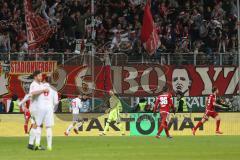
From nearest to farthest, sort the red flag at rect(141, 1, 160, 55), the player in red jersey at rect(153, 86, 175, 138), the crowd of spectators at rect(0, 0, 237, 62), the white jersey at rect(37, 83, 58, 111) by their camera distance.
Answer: the white jersey at rect(37, 83, 58, 111) → the player in red jersey at rect(153, 86, 175, 138) → the red flag at rect(141, 1, 160, 55) → the crowd of spectators at rect(0, 0, 237, 62)

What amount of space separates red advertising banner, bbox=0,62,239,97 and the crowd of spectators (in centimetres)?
107

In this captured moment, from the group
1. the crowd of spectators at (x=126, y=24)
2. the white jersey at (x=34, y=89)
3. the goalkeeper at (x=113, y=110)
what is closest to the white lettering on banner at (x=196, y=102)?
the crowd of spectators at (x=126, y=24)

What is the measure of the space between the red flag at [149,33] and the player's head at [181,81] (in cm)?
158

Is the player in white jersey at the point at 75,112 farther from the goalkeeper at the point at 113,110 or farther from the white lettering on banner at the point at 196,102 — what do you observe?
the white lettering on banner at the point at 196,102

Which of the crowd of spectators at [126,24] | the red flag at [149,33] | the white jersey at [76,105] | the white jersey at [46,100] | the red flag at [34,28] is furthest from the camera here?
the crowd of spectators at [126,24]

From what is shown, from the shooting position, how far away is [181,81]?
3506 cm

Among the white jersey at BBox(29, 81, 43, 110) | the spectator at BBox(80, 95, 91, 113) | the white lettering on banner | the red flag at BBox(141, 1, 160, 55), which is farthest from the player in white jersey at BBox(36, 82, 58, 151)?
the white lettering on banner

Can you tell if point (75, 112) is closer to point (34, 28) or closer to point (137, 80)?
point (137, 80)

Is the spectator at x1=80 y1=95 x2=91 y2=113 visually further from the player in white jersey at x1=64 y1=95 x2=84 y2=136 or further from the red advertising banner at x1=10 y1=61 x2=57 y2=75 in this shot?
the red advertising banner at x1=10 y1=61 x2=57 y2=75

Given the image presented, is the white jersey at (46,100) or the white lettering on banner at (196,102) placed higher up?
the white jersey at (46,100)

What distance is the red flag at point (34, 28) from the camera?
34000mm

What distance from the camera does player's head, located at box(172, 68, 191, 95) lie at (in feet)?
114

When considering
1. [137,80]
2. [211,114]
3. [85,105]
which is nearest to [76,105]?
[85,105]

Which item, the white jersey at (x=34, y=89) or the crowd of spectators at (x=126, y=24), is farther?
the crowd of spectators at (x=126, y=24)
